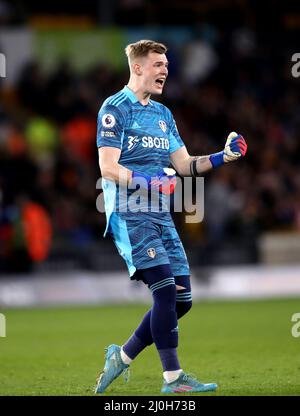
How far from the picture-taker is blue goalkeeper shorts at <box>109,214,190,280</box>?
327 inches

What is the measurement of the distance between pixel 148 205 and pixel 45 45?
14.9 m

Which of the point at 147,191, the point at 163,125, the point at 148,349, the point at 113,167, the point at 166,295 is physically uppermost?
the point at 163,125

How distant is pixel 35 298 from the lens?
1817 cm

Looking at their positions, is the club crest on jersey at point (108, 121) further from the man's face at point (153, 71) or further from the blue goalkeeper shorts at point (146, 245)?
the blue goalkeeper shorts at point (146, 245)

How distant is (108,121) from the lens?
8.38 m

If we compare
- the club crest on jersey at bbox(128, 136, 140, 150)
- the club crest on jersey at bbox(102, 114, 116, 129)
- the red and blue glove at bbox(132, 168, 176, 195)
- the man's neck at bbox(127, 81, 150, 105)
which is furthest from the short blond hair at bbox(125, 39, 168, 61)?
the red and blue glove at bbox(132, 168, 176, 195)

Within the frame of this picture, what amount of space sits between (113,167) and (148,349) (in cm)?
426

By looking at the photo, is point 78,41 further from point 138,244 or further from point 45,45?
point 138,244

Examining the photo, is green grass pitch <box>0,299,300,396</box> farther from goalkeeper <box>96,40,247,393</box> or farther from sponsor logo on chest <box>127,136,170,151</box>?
sponsor logo on chest <box>127,136,170,151</box>

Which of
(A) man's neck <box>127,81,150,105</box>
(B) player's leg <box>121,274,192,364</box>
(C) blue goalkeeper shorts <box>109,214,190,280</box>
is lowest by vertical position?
(B) player's leg <box>121,274,192,364</box>

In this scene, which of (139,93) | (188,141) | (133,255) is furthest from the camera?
(188,141)

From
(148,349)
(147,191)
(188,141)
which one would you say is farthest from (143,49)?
(188,141)

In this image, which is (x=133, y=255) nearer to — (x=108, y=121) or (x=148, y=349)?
(x=108, y=121)
